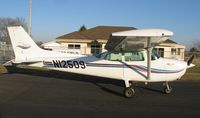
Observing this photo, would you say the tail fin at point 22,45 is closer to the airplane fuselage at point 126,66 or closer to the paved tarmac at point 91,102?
the paved tarmac at point 91,102

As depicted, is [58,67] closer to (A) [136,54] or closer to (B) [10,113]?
(A) [136,54]

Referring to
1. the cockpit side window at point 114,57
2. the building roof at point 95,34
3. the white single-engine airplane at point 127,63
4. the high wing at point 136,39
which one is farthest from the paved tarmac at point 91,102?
Result: the building roof at point 95,34

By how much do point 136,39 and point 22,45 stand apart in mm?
5738

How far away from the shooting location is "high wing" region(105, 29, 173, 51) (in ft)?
31.9

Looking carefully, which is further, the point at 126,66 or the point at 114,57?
the point at 114,57

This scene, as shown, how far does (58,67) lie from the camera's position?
518 inches

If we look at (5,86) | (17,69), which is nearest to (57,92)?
(5,86)

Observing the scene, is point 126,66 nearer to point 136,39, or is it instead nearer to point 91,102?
point 136,39

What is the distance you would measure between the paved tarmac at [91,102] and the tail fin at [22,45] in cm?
132

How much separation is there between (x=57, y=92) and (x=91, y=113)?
3.86 metres

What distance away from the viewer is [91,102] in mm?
9898

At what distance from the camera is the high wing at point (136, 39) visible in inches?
383

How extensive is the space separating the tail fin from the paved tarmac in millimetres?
1318

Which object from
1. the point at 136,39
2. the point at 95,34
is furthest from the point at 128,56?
A: the point at 95,34
